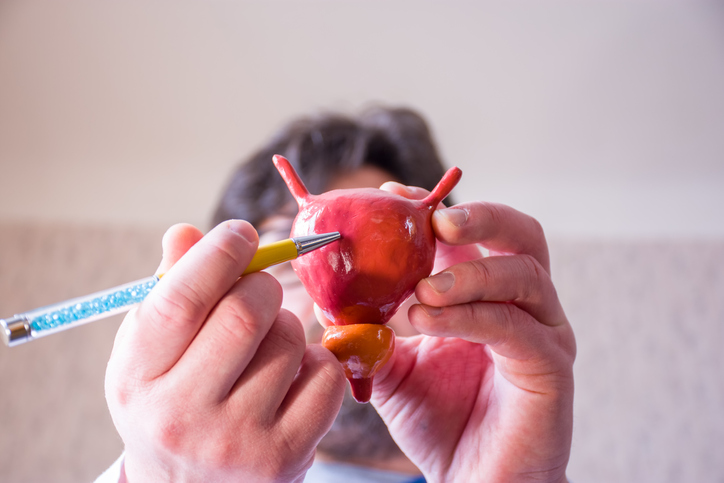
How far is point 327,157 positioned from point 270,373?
3.46 feet

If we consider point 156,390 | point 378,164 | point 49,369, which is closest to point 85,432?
point 49,369

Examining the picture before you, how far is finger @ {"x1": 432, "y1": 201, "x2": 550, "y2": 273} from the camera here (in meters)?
0.55

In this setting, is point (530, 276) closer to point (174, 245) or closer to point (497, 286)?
point (497, 286)

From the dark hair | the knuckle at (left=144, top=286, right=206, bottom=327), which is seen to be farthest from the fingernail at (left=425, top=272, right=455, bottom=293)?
the dark hair

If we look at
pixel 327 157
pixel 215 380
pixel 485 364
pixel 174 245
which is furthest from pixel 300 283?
pixel 215 380

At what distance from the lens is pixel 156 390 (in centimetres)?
46

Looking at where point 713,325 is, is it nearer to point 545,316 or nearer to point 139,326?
point 545,316

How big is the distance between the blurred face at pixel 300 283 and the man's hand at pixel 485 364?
47cm

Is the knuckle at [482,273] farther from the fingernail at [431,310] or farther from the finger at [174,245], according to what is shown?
the finger at [174,245]

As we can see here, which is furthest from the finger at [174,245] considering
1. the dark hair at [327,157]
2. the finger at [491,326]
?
the dark hair at [327,157]

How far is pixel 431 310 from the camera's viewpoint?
53cm

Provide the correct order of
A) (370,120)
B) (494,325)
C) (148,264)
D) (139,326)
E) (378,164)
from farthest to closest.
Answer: (148,264) → (370,120) → (378,164) → (494,325) → (139,326)

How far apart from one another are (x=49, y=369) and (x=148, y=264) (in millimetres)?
687

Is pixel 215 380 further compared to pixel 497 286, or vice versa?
pixel 497 286
